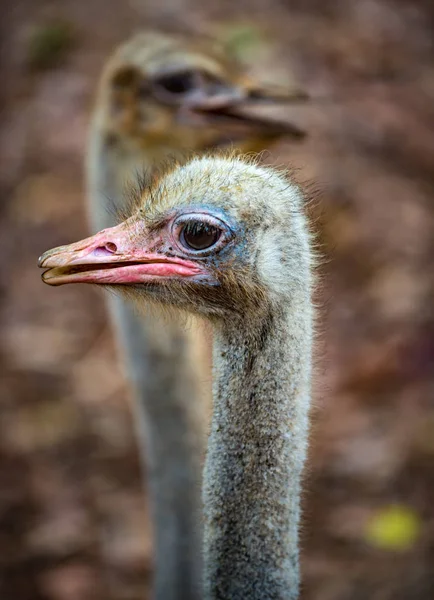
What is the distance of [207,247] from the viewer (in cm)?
207

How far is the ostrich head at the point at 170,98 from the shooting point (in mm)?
3330

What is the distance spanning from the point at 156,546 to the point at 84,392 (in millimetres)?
2268

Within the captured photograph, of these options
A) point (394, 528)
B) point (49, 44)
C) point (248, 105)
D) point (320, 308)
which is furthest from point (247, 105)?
point (49, 44)

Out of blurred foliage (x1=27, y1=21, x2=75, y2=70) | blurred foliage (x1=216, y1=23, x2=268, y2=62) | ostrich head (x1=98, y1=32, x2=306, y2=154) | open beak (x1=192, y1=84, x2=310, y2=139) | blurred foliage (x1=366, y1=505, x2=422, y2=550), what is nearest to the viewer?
open beak (x1=192, y1=84, x2=310, y2=139)

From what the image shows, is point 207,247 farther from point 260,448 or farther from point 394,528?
point 394,528

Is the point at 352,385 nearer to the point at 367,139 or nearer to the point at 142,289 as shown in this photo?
the point at 367,139

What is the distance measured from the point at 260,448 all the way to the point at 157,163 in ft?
4.56

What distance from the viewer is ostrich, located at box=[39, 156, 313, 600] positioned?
2.02 meters

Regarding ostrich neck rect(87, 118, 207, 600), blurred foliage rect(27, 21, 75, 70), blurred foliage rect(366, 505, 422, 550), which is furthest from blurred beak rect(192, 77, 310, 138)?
blurred foliage rect(27, 21, 75, 70)

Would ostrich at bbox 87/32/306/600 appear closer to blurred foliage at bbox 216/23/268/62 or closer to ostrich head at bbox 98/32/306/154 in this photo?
ostrich head at bbox 98/32/306/154

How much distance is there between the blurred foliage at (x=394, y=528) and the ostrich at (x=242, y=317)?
7.98ft

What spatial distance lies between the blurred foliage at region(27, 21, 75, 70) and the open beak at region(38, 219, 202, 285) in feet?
21.3

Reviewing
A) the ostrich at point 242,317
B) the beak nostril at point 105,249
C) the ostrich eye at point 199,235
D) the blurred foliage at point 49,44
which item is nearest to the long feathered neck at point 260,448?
the ostrich at point 242,317

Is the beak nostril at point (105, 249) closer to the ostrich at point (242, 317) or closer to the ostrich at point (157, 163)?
the ostrich at point (242, 317)
